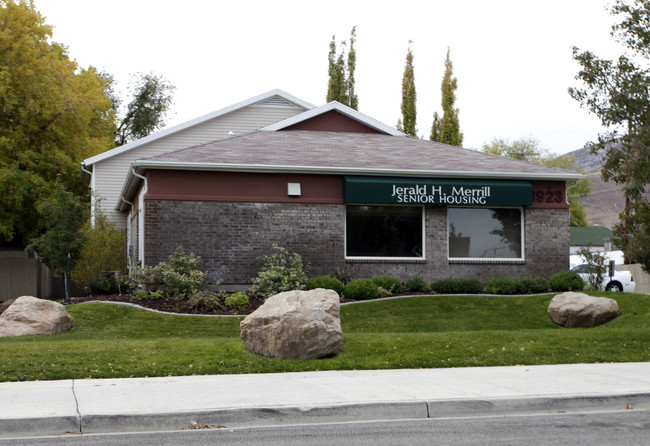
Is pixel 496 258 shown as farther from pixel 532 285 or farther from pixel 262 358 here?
pixel 262 358

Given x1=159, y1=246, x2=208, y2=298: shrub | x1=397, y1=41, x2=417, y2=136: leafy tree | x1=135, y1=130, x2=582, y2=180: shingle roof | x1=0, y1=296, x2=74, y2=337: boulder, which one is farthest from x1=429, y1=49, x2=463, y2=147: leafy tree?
x1=0, y1=296, x2=74, y2=337: boulder

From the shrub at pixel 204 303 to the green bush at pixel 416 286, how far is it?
17.5ft

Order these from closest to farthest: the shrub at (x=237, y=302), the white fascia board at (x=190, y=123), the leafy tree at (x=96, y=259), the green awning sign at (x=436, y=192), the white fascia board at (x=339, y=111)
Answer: the shrub at (x=237, y=302)
the green awning sign at (x=436, y=192)
the leafy tree at (x=96, y=259)
the white fascia board at (x=339, y=111)
the white fascia board at (x=190, y=123)

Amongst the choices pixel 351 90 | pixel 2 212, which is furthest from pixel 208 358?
pixel 351 90

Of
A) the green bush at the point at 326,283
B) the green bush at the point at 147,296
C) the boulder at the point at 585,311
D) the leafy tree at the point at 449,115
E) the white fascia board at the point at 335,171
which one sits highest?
the leafy tree at the point at 449,115

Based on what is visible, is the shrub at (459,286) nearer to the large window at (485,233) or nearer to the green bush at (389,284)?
the green bush at (389,284)

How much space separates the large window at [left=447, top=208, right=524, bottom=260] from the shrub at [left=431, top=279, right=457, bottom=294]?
163 cm

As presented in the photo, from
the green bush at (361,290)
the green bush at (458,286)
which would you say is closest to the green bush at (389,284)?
the green bush at (361,290)

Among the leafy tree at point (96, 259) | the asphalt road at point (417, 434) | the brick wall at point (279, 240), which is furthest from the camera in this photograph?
the leafy tree at point (96, 259)

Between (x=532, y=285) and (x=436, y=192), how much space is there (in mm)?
3656

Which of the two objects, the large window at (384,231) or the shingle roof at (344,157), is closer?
the shingle roof at (344,157)

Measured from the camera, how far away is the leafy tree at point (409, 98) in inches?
1845

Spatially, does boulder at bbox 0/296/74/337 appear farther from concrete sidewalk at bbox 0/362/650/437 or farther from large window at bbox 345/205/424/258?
large window at bbox 345/205/424/258

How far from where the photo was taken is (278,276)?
19.2 meters
